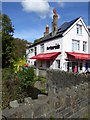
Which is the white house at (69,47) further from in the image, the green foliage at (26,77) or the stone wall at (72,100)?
the stone wall at (72,100)

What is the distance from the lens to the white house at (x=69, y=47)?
35.5 meters

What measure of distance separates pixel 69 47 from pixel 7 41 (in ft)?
37.8

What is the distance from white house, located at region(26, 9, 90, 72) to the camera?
116 feet

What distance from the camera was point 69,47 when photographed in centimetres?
3619

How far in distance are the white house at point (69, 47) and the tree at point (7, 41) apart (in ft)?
27.6

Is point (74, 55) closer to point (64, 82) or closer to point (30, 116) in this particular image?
point (64, 82)

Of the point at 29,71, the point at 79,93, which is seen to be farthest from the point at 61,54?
the point at 79,93

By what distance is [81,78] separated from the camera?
13.0 meters

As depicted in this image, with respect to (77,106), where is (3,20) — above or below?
above

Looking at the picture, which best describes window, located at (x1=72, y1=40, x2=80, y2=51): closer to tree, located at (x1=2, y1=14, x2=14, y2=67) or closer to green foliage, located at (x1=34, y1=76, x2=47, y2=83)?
green foliage, located at (x1=34, y1=76, x2=47, y2=83)

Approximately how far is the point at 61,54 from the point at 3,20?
10.7 meters

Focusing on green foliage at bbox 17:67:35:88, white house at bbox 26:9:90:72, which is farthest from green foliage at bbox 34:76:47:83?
white house at bbox 26:9:90:72

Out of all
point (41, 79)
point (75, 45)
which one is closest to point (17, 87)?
point (41, 79)

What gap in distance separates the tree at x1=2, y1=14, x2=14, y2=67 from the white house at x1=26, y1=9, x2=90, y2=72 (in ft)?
27.6
